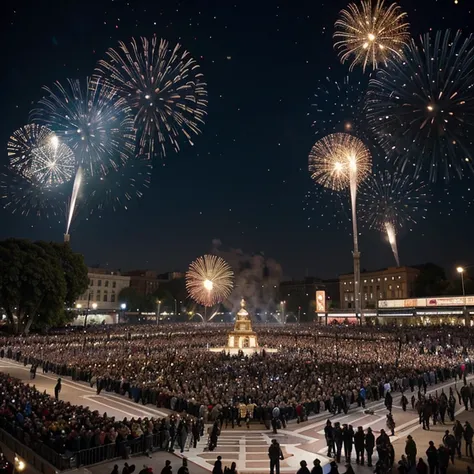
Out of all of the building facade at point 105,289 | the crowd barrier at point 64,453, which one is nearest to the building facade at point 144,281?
the building facade at point 105,289

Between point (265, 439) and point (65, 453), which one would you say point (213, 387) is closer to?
point (265, 439)

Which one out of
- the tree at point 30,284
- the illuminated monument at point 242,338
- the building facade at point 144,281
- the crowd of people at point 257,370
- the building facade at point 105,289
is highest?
the building facade at point 144,281

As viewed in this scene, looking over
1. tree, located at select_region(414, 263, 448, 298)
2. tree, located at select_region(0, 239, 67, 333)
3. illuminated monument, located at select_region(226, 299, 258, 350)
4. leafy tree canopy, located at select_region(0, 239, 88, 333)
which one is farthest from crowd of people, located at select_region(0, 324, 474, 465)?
tree, located at select_region(414, 263, 448, 298)

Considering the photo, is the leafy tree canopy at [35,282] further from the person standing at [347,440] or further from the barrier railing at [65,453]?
the person standing at [347,440]

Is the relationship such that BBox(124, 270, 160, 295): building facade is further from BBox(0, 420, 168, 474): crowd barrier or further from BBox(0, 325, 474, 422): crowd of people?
A: BBox(0, 420, 168, 474): crowd barrier

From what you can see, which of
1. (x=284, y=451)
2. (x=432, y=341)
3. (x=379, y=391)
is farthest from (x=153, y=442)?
(x=432, y=341)
